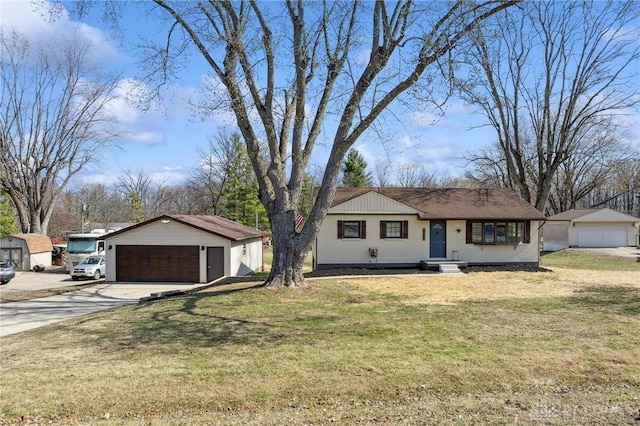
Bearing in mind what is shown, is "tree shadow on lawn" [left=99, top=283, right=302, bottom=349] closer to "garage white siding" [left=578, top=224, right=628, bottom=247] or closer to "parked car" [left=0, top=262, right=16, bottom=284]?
"parked car" [left=0, top=262, right=16, bottom=284]

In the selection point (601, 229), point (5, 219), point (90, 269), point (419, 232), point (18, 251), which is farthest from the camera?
point (5, 219)

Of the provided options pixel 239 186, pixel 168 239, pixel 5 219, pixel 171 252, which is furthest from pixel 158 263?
pixel 5 219

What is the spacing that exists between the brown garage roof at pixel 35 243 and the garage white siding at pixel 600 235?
4067 cm

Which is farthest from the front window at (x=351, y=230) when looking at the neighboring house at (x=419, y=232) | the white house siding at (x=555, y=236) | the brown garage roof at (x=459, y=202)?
the white house siding at (x=555, y=236)

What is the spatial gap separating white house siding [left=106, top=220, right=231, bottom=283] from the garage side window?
12.5m

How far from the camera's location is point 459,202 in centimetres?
2403

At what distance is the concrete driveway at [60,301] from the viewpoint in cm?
1300

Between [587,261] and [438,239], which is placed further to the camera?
[587,261]

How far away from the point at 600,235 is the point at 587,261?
10.2m

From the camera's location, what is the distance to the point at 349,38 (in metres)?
14.5

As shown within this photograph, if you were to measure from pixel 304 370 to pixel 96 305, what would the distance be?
12.0 meters

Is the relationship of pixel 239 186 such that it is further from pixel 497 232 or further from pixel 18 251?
pixel 497 232

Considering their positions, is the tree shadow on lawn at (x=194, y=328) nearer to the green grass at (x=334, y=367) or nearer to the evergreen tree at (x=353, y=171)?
the green grass at (x=334, y=367)

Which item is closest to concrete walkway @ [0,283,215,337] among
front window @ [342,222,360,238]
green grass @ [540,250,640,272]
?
front window @ [342,222,360,238]
